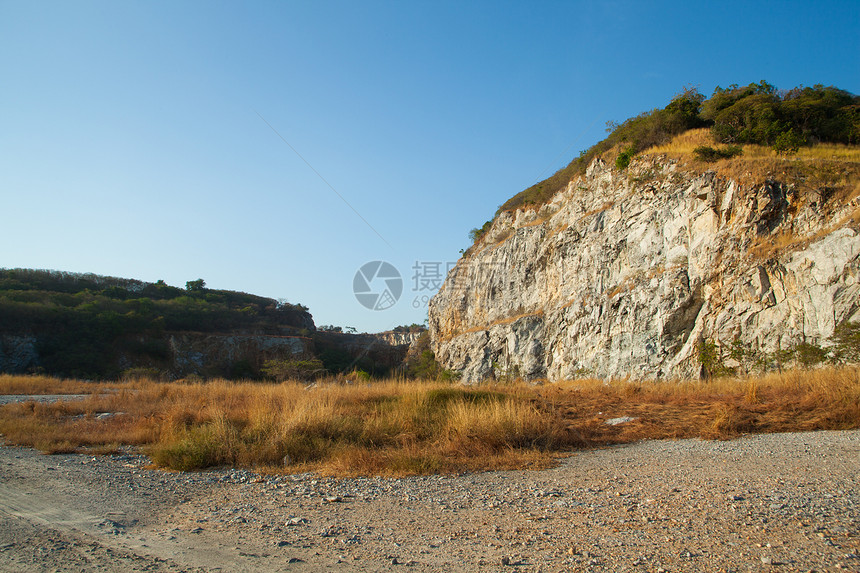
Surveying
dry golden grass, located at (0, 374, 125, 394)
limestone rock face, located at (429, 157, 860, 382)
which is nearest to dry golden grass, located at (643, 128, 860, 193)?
limestone rock face, located at (429, 157, 860, 382)

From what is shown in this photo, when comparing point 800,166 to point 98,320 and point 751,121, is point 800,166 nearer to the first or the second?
Result: point 751,121

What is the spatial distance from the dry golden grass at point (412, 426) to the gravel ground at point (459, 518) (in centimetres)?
63

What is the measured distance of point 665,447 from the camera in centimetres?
750

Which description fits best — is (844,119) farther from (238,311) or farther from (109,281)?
(109,281)

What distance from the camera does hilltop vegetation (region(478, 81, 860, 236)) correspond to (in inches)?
851

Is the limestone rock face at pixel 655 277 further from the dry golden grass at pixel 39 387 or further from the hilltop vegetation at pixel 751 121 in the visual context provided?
the dry golden grass at pixel 39 387

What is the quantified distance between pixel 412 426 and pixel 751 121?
2419 cm


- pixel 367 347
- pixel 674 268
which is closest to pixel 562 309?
pixel 674 268

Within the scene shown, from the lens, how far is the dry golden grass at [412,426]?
681 cm

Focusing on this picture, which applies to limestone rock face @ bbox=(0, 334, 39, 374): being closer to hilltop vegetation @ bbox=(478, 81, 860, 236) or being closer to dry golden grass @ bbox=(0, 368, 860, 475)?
dry golden grass @ bbox=(0, 368, 860, 475)

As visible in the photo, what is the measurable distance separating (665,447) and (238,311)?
6122 cm

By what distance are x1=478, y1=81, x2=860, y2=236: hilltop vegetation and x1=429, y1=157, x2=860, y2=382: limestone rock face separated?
86.4 inches

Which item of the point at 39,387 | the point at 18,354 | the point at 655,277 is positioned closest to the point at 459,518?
the point at 655,277

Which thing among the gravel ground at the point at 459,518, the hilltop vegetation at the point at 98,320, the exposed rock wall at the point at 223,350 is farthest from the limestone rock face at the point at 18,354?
the gravel ground at the point at 459,518
